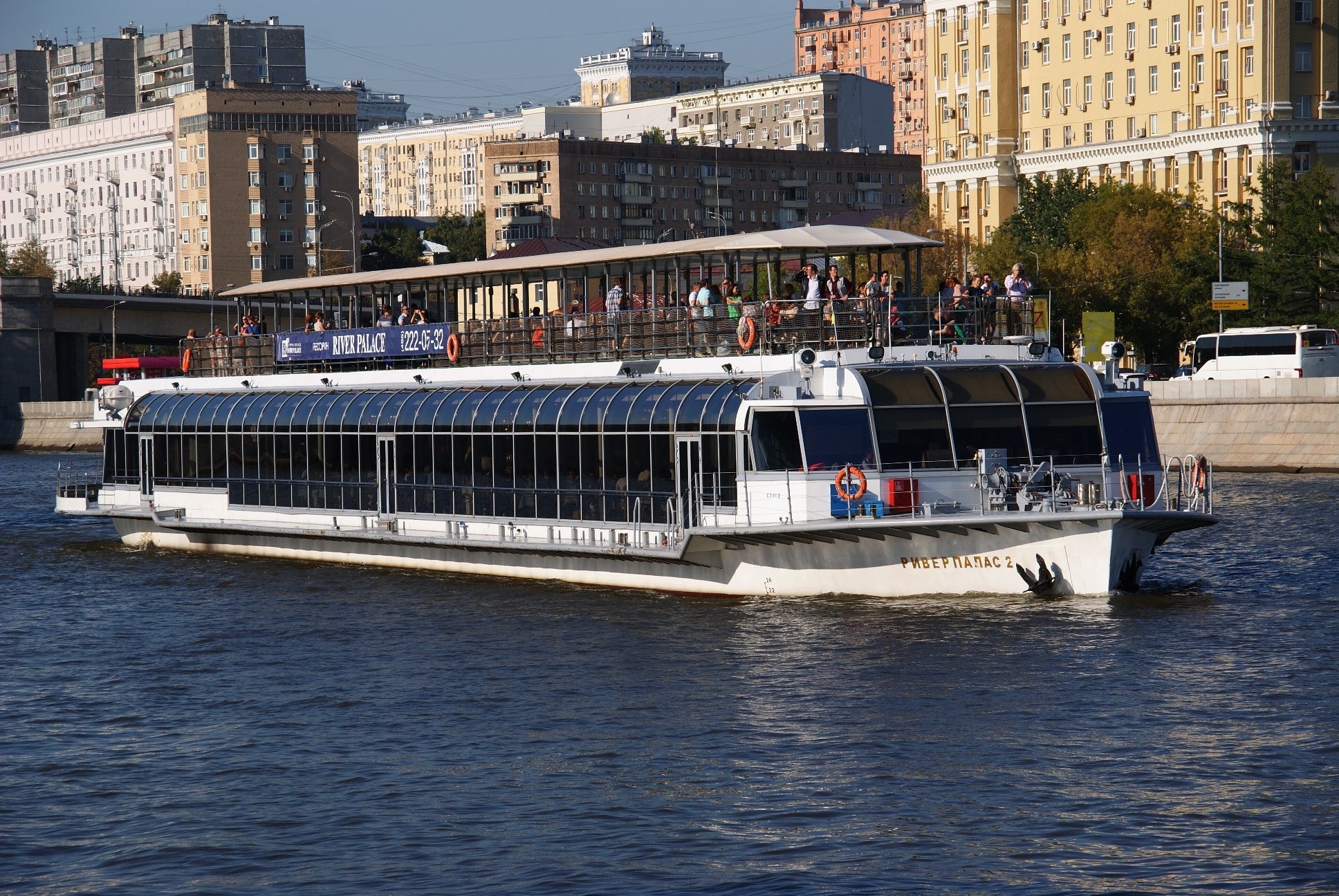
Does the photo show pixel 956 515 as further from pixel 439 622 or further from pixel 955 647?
pixel 439 622

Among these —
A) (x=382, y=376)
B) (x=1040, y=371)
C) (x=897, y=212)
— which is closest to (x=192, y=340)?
(x=382, y=376)

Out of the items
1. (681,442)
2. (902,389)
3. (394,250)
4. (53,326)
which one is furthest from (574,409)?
(394,250)

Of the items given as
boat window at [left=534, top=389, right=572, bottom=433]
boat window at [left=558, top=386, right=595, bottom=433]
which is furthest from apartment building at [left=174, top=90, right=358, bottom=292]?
boat window at [left=558, top=386, right=595, bottom=433]

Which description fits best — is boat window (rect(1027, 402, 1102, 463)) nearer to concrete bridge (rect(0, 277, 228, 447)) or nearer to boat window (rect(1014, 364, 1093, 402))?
boat window (rect(1014, 364, 1093, 402))

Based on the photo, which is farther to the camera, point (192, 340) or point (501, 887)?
point (192, 340)

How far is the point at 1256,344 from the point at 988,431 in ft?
153

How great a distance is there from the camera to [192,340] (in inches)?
1953

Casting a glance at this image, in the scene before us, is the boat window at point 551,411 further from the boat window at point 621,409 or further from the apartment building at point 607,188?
the apartment building at point 607,188

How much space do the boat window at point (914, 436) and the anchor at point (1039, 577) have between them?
7.06ft

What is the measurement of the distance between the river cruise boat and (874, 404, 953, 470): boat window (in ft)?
0.10

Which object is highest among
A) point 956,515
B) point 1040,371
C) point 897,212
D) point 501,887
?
point 897,212

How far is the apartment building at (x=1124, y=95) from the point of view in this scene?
105938 mm

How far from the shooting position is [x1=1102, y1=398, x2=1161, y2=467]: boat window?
3112 centimetres

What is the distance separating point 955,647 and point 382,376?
60.1 ft
